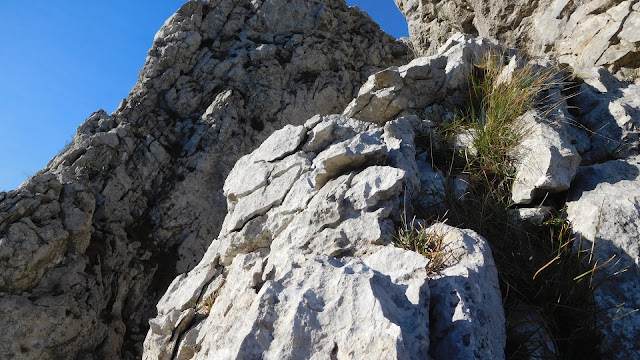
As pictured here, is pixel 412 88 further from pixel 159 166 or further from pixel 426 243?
pixel 159 166

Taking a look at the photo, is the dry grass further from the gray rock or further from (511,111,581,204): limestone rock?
(511,111,581,204): limestone rock

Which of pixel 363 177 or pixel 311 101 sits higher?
pixel 311 101

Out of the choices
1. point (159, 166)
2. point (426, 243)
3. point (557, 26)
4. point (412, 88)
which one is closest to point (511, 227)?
point (426, 243)

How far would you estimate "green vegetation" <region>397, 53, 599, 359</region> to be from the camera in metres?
3.52

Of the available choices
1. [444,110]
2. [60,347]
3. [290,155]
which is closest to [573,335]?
[290,155]

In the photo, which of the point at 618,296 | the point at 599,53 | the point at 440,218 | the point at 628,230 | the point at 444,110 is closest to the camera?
the point at 618,296

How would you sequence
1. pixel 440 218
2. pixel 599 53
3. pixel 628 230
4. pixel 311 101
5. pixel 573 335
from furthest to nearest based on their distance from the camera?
→ pixel 311 101 → pixel 599 53 → pixel 440 218 → pixel 628 230 → pixel 573 335

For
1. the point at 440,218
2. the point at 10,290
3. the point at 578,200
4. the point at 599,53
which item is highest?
the point at 10,290

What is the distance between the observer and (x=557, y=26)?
931 centimetres

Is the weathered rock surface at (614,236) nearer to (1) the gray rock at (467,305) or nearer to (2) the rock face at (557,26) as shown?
(1) the gray rock at (467,305)

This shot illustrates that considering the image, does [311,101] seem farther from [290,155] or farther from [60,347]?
[60,347]

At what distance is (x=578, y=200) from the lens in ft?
15.1

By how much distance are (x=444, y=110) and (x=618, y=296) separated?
3.98 meters

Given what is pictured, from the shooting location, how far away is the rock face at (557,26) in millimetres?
7817
